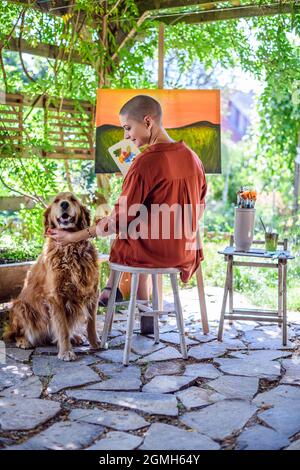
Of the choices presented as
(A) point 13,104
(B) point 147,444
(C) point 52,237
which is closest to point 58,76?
(A) point 13,104

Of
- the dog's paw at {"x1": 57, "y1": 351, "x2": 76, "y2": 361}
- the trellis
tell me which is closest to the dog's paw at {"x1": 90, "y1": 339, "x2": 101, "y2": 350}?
the dog's paw at {"x1": 57, "y1": 351, "x2": 76, "y2": 361}

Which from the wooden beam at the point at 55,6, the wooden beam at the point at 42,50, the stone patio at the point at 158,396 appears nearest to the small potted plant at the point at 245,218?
the stone patio at the point at 158,396

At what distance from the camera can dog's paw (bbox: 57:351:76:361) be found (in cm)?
356

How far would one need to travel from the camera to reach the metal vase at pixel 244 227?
400 cm

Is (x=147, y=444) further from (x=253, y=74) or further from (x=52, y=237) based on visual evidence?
(x=253, y=74)

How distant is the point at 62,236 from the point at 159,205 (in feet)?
2.20

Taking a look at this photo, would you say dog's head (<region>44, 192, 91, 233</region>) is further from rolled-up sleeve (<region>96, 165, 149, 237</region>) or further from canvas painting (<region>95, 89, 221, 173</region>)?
canvas painting (<region>95, 89, 221, 173</region>)

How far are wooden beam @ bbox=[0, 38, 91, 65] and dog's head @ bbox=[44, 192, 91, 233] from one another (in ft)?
6.54

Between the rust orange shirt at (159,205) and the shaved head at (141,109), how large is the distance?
20 cm

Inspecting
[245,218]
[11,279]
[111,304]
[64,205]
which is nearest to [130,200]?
[64,205]

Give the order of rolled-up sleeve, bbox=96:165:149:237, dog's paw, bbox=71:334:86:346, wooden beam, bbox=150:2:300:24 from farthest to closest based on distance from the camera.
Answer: wooden beam, bbox=150:2:300:24 → dog's paw, bbox=71:334:86:346 → rolled-up sleeve, bbox=96:165:149:237

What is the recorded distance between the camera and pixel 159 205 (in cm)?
336

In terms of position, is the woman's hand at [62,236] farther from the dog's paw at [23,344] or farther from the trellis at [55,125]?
the trellis at [55,125]

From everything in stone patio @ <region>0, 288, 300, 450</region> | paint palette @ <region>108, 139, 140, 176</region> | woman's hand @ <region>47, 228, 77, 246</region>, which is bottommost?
stone patio @ <region>0, 288, 300, 450</region>
